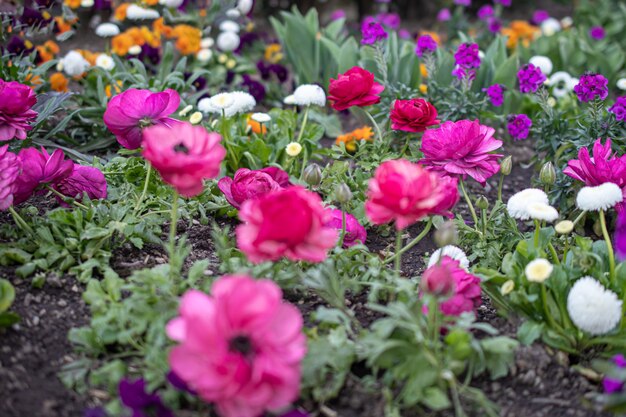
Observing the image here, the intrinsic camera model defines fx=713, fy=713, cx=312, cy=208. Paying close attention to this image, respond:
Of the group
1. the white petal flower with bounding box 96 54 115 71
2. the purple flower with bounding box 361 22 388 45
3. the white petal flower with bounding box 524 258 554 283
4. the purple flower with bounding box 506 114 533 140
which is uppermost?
the white petal flower with bounding box 524 258 554 283

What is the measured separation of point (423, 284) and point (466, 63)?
135 cm

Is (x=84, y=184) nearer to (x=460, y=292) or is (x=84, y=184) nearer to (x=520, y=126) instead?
(x=460, y=292)

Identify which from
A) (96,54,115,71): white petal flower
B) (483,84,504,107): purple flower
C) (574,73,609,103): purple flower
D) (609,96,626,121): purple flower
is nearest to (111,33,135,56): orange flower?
(96,54,115,71): white petal flower

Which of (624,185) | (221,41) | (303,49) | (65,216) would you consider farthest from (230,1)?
(624,185)

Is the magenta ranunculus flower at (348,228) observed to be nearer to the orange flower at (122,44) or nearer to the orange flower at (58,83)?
the orange flower at (58,83)

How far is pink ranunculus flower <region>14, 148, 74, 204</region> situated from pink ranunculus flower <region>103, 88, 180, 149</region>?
16 centimetres

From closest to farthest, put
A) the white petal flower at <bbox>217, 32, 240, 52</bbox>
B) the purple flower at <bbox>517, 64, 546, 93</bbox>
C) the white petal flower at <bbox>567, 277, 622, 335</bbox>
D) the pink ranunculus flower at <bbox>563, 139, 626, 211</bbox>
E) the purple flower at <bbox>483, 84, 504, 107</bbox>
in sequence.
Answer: the white petal flower at <bbox>567, 277, 622, 335</bbox> → the pink ranunculus flower at <bbox>563, 139, 626, 211</bbox> → the purple flower at <bbox>517, 64, 546, 93</bbox> → the purple flower at <bbox>483, 84, 504, 107</bbox> → the white petal flower at <bbox>217, 32, 240, 52</bbox>

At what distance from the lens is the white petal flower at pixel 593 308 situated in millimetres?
1427

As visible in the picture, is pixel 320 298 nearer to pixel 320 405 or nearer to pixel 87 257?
pixel 320 405

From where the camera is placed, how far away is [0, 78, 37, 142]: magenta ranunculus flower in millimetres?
1774

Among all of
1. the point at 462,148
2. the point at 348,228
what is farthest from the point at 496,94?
the point at 348,228

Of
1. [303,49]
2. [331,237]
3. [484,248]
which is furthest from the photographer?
[303,49]

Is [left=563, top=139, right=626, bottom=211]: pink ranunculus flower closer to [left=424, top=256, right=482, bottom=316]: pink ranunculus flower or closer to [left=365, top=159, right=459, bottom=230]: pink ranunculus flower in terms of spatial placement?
[left=424, top=256, right=482, bottom=316]: pink ranunculus flower

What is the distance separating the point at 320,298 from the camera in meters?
1.71
